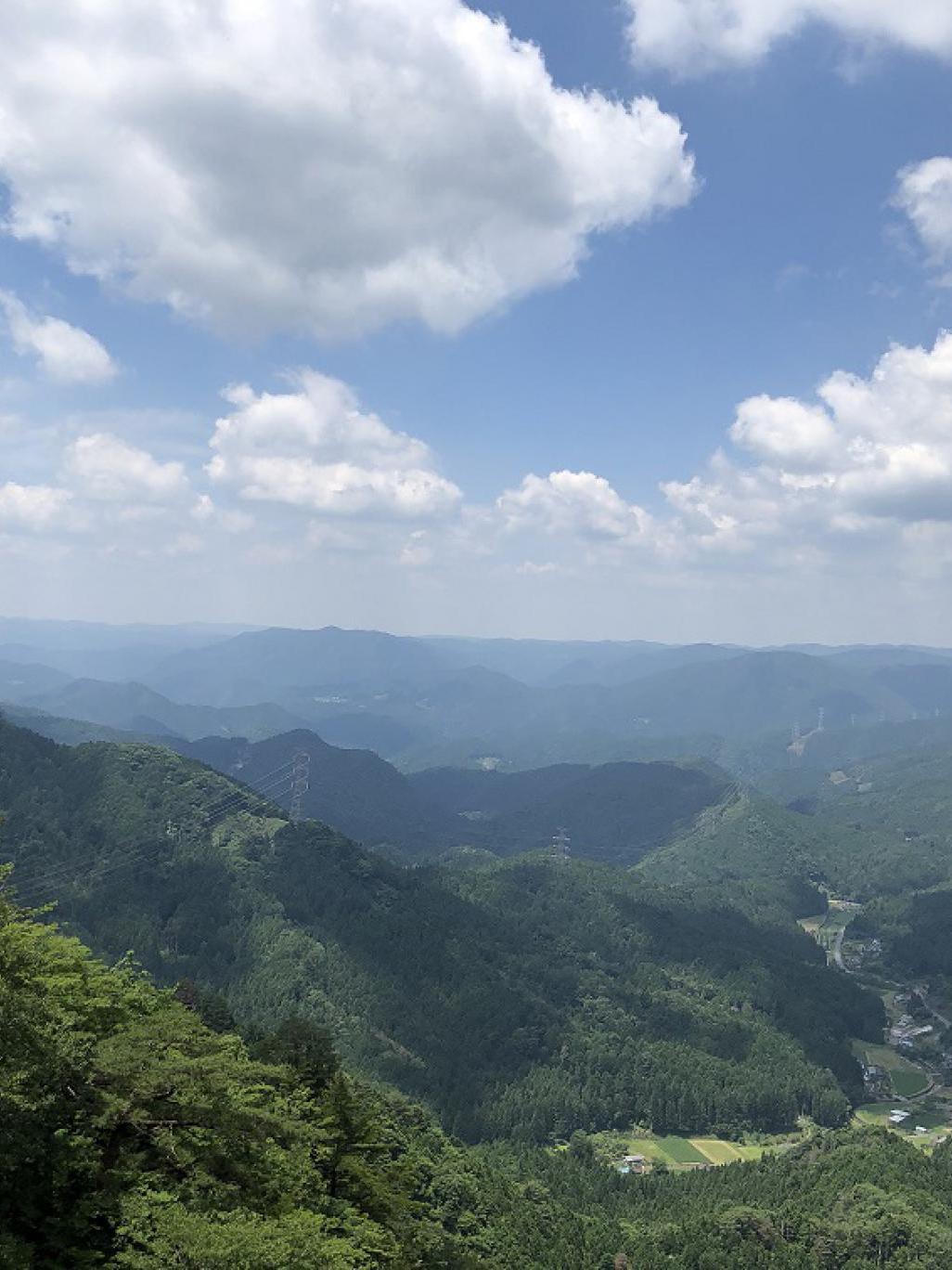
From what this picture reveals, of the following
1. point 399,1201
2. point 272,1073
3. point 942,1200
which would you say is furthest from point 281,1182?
point 942,1200

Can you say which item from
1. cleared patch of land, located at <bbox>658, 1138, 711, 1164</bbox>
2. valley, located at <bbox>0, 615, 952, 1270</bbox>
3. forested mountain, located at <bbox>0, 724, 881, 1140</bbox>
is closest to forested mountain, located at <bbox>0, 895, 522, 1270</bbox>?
valley, located at <bbox>0, 615, 952, 1270</bbox>

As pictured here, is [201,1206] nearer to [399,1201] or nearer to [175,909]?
[399,1201]

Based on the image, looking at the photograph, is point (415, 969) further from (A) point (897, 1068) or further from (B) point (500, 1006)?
(A) point (897, 1068)

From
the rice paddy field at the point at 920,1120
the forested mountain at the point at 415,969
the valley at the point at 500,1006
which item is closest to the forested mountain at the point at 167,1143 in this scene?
the valley at the point at 500,1006

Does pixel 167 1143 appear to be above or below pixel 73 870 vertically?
above

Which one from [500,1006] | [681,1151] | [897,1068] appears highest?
[500,1006]

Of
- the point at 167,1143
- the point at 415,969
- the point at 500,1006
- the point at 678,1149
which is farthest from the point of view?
the point at 415,969

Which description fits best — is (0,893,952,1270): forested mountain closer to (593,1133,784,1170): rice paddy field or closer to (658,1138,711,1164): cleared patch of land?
(593,1133,784,1170): rice paddy field

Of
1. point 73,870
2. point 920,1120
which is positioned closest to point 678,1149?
point 920,1120

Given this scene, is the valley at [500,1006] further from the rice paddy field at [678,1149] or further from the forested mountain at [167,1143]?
the forested mountain at [167,1143]
